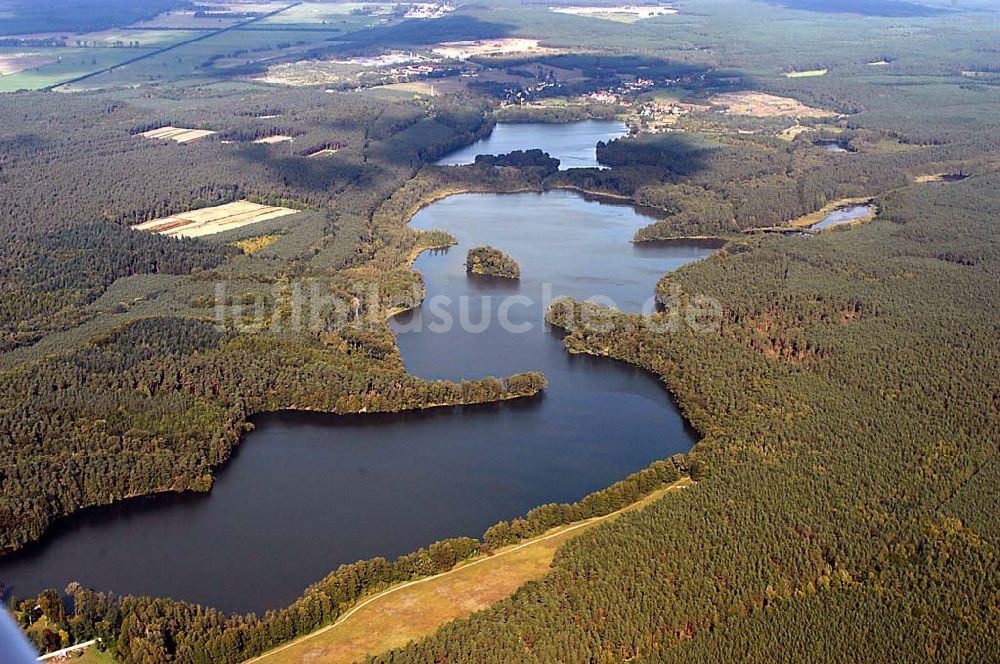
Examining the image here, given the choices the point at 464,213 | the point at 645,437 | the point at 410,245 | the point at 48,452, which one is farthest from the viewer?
the point at 464,213

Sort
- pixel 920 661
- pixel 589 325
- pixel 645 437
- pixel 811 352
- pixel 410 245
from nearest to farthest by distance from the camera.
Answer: pixel 920 661 < pixel 645 437 < pixel 811 352 < pixel 589 325 < pixel 410 245

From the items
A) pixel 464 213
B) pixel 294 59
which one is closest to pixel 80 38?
pixel 294 59

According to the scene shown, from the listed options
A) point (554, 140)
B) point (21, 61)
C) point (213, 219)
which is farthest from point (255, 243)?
point (21, 61)

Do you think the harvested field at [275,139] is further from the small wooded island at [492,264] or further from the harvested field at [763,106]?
the harvested field at [763,106]

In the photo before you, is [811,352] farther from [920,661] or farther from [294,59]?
[294,59]

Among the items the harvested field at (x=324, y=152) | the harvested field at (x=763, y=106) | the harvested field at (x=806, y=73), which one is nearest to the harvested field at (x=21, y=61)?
the harvested field at (x=324, y=152)

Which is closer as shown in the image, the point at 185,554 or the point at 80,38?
the point at 185,554
